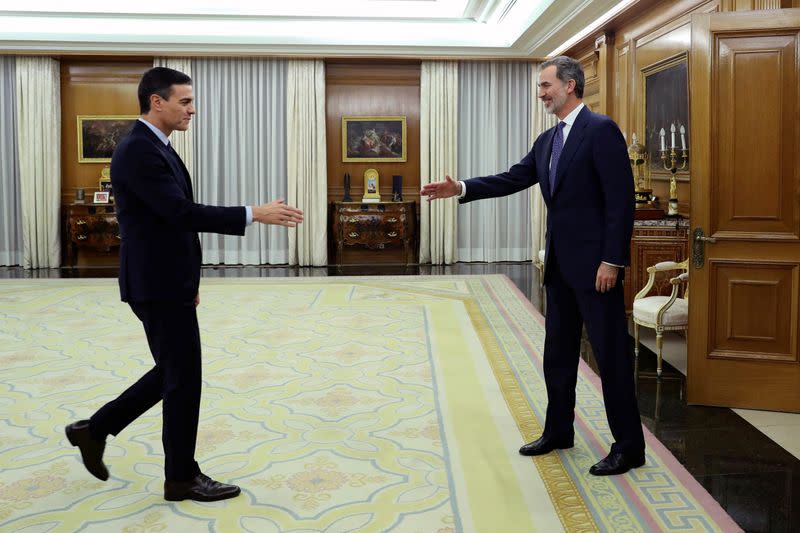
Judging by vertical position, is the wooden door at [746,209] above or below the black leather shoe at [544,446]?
above

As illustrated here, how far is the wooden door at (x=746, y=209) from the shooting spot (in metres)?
4.29

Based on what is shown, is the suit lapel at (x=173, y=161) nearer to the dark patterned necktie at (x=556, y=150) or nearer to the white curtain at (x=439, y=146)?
the dark patterned necktie at (x=556, y=150)

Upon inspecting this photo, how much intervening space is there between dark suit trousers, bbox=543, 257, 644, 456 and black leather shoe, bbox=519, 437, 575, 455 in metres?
0.10

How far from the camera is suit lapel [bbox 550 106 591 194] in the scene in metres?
Answer: 3.43

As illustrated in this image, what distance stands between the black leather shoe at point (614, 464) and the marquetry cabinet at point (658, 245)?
10.6ft

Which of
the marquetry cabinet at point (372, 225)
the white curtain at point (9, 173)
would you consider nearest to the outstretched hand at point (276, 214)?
the marquetry cabinet at point (372, 225)

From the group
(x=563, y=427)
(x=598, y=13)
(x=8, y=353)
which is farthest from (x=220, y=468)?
(x=598, y=13)

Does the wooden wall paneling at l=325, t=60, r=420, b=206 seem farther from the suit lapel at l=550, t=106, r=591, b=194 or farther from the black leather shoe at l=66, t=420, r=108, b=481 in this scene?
the black leather shoe at l=66, t=420, r=108, b=481

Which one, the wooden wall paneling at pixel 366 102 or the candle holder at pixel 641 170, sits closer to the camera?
the candle holder at pixel 641 170

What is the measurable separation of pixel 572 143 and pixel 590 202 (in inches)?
10.7

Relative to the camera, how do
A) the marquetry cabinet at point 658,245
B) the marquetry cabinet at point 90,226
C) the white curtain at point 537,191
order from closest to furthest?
the marquetry cabinet at point 658,245, the marquetry cabinet at point 90,226, the white curtain at point 537,191

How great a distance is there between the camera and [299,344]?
20.1ft

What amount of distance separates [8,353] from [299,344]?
217 cm

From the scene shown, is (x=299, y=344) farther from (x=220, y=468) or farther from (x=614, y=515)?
(x=614, y=515)
